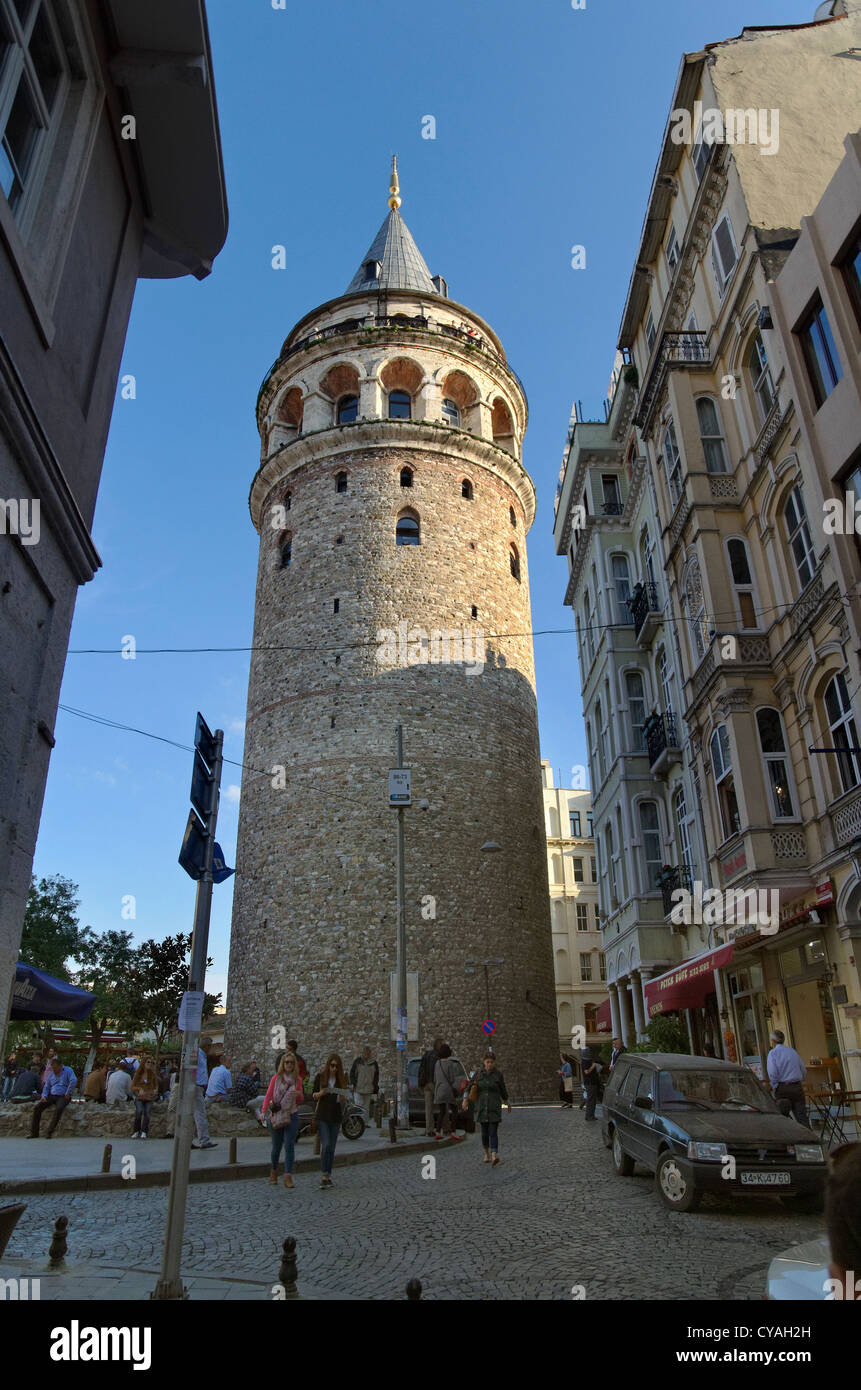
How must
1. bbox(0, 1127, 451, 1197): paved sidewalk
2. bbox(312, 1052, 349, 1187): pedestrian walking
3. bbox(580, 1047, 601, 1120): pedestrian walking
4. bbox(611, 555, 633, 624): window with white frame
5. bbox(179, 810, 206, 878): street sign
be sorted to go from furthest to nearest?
1. bbox(611, 555, 633, 624): window with white frame
2. bbox(580, 1047, 601, 1120): pedestrian walking
3. bbox(312, 1052, 349, 1187): pedestrian walking
4. bbox(0, 1127, 451, 1197): paved sidewalk
5. bbox(179, 810, 206, 878): street sign

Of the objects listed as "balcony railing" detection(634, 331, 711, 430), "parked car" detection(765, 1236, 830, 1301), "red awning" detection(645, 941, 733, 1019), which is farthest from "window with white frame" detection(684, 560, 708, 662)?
"parked car" detection(765, 1236, 830, 1301)

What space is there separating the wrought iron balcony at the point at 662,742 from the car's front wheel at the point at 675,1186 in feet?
38.9

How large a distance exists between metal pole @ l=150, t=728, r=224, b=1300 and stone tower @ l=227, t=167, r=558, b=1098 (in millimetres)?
18727

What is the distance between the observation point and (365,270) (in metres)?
36.9

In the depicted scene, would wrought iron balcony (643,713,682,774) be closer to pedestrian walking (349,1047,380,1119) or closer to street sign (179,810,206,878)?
pedestrian walking (349,1047,380,1119)

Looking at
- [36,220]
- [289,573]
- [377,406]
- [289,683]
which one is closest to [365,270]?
[377,406]

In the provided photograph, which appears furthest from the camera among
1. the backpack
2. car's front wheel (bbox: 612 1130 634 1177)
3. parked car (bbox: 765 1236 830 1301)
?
the backpack

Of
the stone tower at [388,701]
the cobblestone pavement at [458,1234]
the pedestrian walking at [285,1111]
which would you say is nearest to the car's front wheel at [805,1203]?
the cobblestone pavement at [458,1234]

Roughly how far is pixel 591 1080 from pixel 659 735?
7.80 m

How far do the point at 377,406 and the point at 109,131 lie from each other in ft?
Answer: 84.6

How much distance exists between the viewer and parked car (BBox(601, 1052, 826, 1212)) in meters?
8.24

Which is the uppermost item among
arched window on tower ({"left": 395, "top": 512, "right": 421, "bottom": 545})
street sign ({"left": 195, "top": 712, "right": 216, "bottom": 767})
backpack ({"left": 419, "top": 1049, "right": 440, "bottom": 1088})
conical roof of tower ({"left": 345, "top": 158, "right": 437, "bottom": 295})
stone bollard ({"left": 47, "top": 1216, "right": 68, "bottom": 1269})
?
conical roof of tower ({"left": 345, "top": 158, "right": 437, "bottom": 295})

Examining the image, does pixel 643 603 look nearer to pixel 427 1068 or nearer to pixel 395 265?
pixel 427 1068
